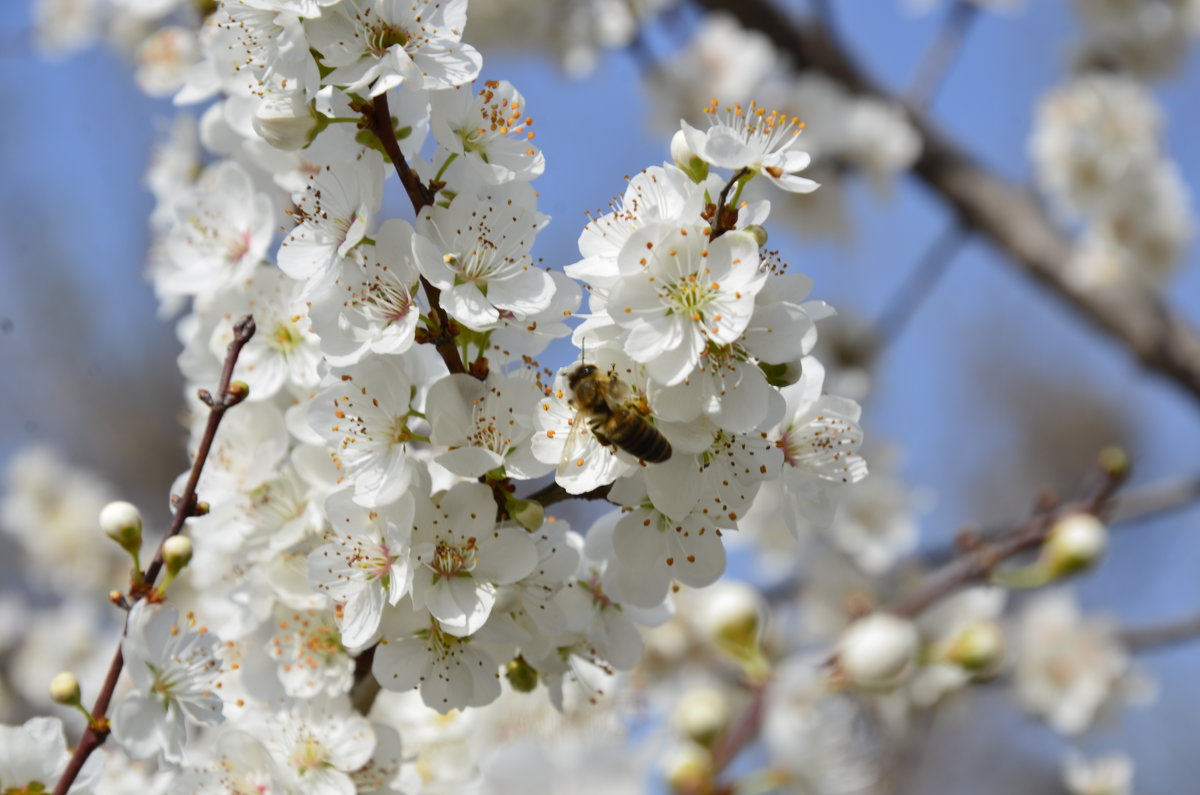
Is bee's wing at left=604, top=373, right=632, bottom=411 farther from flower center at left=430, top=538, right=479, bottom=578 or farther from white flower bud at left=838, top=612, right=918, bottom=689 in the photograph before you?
white flower bud at left=838, top=612, right=918, bottom=689

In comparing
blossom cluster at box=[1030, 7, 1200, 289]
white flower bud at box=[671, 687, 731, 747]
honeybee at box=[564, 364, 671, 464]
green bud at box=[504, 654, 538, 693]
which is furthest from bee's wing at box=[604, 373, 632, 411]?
blossom cluster at box=[1030, 7, 1200, 289]

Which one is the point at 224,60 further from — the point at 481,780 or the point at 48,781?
the point at 481,780

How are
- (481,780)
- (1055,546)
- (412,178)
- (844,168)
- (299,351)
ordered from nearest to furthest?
(412,178) < (299,351) < (481,780) < (1055,546) < (844,168)

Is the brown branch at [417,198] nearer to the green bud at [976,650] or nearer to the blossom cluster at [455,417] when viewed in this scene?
the blossom cluster at [455,417]

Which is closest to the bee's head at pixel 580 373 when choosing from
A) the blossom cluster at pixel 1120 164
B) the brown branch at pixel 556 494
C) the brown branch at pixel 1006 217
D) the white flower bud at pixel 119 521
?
the brown branch at pixel 556 494

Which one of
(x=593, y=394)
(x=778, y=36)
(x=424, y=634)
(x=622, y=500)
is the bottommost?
(x=778, y=36)

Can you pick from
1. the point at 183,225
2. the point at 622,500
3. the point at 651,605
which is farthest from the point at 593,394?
the point at 183,225
